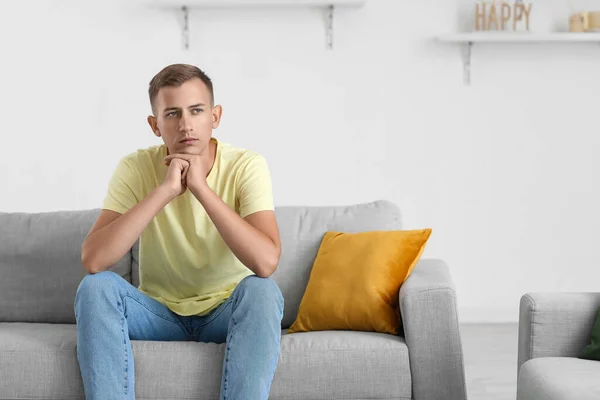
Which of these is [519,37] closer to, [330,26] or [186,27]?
[330,26]

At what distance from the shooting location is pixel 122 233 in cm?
227

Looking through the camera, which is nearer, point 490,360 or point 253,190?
point 253,190

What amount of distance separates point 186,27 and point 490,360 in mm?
2212

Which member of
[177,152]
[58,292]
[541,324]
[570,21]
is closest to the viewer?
[541,324]

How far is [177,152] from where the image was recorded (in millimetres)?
2402

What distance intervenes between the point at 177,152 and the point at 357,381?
0.80 m

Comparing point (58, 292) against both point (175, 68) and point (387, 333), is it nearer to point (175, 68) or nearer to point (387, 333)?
point (175, 68)

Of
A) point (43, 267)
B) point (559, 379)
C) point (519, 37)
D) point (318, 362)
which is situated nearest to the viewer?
point (559, 379)

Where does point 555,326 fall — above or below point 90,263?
below

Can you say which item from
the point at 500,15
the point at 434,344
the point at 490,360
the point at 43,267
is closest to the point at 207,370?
the point at 434,344

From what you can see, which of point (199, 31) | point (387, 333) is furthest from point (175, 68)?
point (199, 31)

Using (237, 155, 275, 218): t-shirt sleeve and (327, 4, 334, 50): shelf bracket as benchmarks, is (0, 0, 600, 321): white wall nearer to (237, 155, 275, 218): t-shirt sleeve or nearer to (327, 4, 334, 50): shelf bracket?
(327, 4, 334, 50): shelf bracket

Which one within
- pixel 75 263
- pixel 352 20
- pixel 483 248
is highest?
pixel 352 20

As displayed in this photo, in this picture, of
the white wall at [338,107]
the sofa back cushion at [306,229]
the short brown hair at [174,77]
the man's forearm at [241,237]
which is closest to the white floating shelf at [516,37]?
the white wall at [338,107]
